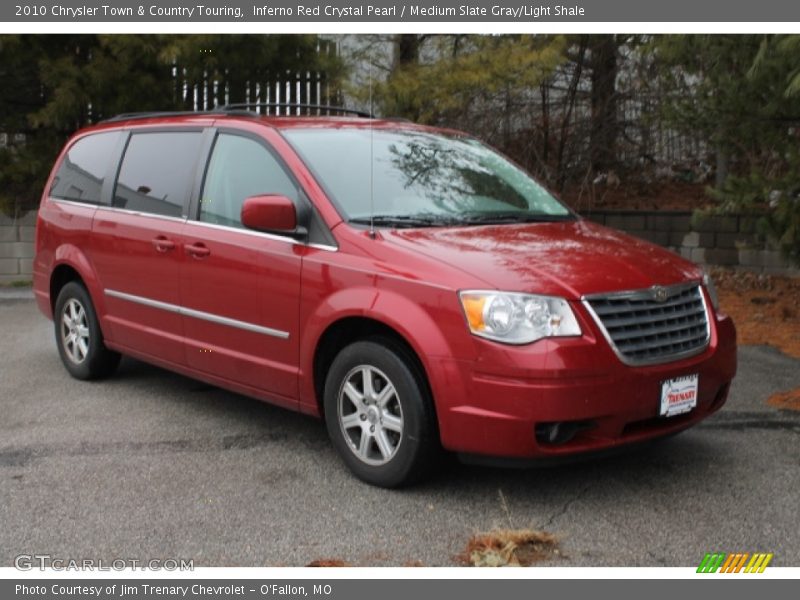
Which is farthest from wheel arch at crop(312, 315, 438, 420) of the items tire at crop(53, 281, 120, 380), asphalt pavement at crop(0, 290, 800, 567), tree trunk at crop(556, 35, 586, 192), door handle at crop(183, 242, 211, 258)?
tree trunk at crop(556, 35, 586, 192)

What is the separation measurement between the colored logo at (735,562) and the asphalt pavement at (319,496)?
0.14ft

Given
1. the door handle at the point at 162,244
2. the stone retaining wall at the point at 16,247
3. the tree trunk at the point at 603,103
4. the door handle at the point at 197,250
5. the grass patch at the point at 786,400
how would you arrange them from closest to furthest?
the door handle at the point at 197,250
the door handle at the point at 162,244
the grass patch at the point at 786,400
the tree trunk at the point at 603,103
the stone retaining wall at the point at 16,247

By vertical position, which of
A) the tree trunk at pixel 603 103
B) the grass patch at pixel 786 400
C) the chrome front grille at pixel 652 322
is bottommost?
the grass patch at pixel 786 400

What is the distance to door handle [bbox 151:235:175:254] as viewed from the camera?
5832 mm

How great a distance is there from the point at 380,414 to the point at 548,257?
42.2 inches

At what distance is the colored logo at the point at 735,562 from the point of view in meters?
3.83

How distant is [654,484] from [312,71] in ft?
28.2

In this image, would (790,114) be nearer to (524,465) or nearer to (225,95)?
(524,465)

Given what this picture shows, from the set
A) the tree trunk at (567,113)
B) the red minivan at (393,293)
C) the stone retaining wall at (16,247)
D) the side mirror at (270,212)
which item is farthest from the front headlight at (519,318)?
the stone retaining wall at (16,247)

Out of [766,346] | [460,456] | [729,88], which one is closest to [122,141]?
[460,456]

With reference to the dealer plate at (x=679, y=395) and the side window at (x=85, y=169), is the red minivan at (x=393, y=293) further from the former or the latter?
the side window at (x=85, y=169)

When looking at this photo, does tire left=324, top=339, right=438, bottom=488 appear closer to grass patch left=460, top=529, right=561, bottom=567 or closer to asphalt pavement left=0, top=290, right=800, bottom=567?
asphalt pavement left=0, top=290, right=800, bottom=567

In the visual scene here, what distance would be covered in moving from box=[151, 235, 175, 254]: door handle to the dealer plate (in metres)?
2.92

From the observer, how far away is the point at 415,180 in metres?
5.40
